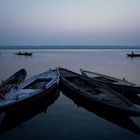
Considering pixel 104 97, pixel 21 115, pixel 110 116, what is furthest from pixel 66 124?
pixel 104 97

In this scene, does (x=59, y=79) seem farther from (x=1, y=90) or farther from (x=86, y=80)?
(x=1, y=90)

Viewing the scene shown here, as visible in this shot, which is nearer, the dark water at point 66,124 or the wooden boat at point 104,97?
the dark water at point 66,124

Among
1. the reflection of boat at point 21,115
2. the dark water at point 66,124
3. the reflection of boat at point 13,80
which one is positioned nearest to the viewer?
Answer: the dark water at point 66,124

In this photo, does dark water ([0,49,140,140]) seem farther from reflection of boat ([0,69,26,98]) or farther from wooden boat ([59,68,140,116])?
reflection of boat ([0,69,26,98])

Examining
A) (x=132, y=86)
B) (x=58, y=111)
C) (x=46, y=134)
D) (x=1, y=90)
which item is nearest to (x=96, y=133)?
(x=46, y=134)

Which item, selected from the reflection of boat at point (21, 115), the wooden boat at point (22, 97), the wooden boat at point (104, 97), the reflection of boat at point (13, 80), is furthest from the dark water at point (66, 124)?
the reflection of boat at point (13, 80)

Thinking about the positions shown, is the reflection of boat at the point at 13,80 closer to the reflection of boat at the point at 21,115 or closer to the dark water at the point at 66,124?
the reflection of boat at the point at 21,115

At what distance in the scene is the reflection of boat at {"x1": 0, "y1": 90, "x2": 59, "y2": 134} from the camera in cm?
1147

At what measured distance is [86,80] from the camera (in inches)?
745

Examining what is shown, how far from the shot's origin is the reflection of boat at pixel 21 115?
11.5 metres

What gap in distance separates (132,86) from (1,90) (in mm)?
8674

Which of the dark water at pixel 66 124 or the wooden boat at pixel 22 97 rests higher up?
the wooden boat at pixel 22 97

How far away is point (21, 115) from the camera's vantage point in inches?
506

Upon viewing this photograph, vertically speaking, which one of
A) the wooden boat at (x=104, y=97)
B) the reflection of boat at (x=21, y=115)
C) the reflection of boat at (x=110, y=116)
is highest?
the wooden boat at (x=104, y=97)
